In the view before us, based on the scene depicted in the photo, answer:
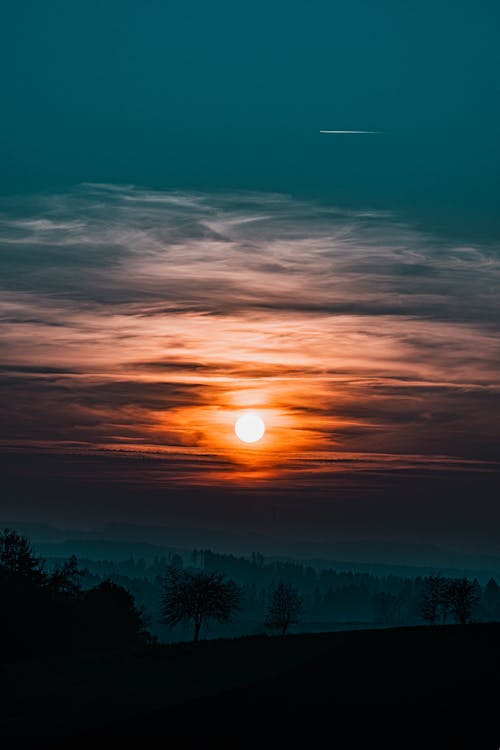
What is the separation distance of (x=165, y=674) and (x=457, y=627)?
80.7 feet

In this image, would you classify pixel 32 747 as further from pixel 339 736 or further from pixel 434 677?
pixel 434 677

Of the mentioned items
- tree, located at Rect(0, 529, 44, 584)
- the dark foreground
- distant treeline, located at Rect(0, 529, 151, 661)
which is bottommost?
the dark foreground

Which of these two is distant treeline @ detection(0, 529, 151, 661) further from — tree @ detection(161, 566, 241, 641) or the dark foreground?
the dark foreground

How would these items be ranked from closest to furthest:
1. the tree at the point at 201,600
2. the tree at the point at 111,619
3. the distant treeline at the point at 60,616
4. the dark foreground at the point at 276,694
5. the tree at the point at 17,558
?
the dark foreground at the point at 276,694, the distant treeline at the point at 60,616, the tree at the point at 201,600, the tree at the point at 111,619, the tree at the point at 17,558

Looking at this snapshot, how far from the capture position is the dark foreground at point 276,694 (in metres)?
53.7

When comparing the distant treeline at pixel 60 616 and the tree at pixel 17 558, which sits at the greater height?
the tree at pixel 17 558

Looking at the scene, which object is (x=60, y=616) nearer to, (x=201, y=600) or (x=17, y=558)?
(x=201, y=600)

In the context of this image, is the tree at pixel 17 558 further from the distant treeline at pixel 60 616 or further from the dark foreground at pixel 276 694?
the dark foreground at pixel 276 694

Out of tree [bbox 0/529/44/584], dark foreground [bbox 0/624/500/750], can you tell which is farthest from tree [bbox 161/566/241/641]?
tree [bbox 0/529/44/584]

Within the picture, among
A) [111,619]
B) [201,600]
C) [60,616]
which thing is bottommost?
[60,616]

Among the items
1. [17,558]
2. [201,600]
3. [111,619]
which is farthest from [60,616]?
[17,558]

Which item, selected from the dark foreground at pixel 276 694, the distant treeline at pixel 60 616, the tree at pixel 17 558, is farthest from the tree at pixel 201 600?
the tree at pixel 17 558

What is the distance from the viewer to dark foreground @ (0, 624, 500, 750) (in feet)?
176

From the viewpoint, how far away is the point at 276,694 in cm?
6384
